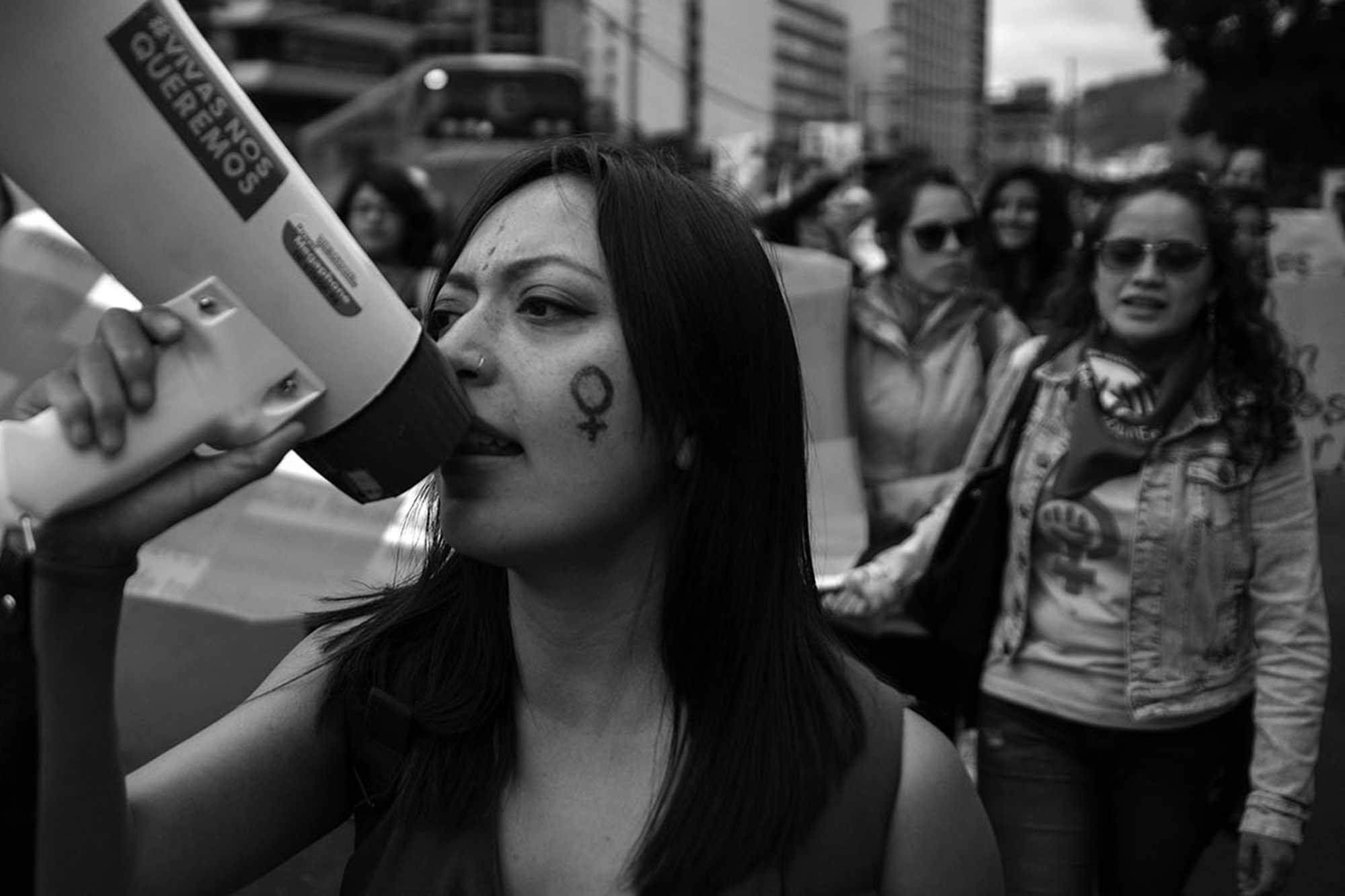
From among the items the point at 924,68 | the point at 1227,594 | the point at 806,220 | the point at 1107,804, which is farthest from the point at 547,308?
the point at 924,68

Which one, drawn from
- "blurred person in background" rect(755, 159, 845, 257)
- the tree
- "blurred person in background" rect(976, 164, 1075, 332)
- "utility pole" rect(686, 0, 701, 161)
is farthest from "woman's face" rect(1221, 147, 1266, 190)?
"utility pole" rect(686, 0, 701, 161)

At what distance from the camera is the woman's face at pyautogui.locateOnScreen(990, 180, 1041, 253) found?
17.8 ft

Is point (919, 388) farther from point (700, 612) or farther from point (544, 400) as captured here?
point (544, 400)

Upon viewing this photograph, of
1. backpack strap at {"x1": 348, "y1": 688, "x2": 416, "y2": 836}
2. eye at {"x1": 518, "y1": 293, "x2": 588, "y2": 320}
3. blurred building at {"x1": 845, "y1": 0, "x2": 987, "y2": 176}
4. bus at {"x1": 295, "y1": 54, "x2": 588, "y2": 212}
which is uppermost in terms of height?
blurred building at {"x1": 845, "y1": 0, "x2": 987, "y2": 176}

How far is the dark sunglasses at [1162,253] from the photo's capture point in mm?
2992

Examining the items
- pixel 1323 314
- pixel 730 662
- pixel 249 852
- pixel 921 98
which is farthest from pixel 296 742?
pixel 921 98

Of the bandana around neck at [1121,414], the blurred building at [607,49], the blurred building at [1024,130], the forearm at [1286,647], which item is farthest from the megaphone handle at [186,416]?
the blurred building at [1024,130]

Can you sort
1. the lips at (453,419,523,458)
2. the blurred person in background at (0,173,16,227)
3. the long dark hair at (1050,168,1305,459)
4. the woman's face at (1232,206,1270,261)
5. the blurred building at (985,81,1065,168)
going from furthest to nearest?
1. the blurred building at (985,81,1065,168)
2. the woman's face at (1232,206,1270,261)
3. the blurred person in background at (0,173,16,227)
4. the long dark hair at (1050,168,1305,459)
5. the lips at (453,419,523,458)

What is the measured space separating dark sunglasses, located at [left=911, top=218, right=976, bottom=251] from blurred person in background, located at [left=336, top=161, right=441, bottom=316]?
2179 millimetres

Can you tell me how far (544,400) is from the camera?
155 cm

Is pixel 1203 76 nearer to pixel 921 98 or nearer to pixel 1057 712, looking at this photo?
pixel 1057 712

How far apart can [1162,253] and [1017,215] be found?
2.48 meters

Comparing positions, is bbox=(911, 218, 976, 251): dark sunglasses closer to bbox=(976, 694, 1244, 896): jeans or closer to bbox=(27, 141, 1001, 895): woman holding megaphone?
bbox=(976, 694, 1244, 896): jeans

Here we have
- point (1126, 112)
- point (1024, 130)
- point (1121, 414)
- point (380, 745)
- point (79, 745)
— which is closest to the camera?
point (79, 745)
